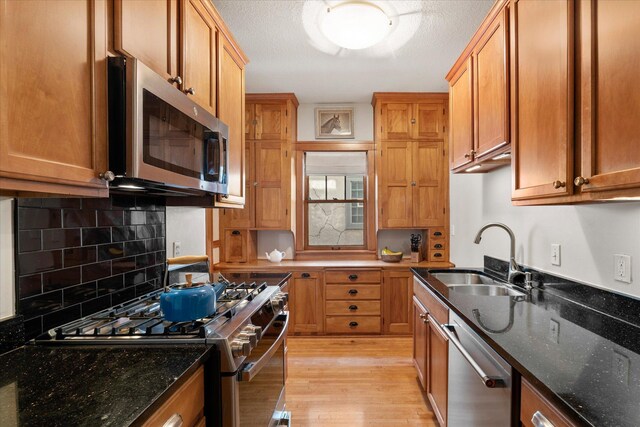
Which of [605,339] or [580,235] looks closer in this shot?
[605,339]

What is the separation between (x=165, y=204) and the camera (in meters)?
2.02

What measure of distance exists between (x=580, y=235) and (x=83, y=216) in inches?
88.5

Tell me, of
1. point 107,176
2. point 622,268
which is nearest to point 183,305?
point 107,176

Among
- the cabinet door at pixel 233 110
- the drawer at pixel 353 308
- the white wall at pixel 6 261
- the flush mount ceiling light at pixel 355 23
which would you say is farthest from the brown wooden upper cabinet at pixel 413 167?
the white wall at pixel 6 261

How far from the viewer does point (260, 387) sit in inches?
55.5

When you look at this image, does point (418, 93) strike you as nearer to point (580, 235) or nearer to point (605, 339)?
point (580, 235)

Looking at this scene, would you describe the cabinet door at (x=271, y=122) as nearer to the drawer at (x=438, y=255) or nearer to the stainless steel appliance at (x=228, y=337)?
the drawer at (x=438, y=255)

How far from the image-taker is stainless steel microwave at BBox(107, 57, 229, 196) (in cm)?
104

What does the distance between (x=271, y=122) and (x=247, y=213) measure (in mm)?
1028

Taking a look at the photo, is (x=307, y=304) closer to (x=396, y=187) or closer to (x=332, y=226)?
(x=332, y=226)

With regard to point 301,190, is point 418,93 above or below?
above

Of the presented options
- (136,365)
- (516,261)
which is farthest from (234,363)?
(516,261)

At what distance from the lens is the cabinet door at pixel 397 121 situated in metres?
3.71

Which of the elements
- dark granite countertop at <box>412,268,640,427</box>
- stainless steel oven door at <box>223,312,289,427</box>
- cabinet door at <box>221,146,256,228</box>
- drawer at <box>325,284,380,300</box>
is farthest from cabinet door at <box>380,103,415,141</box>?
stainless steel oven door at <box>223,312,289,427</box>
